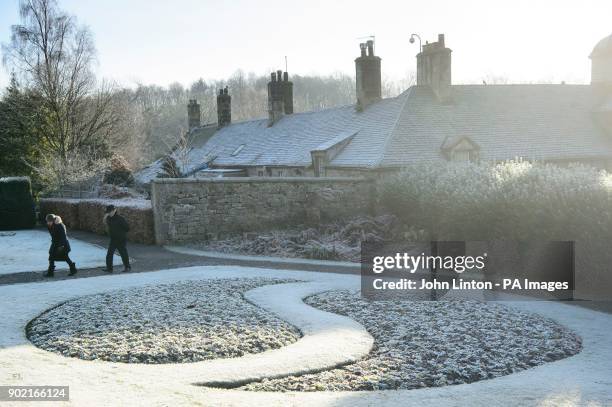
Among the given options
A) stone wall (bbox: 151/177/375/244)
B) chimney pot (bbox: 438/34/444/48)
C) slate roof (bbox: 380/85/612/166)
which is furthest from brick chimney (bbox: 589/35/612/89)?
stone wall (bbox: 151/177/375/244)

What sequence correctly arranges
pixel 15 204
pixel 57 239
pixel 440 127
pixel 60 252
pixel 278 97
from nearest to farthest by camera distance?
pixel 57 239
pixel 60 252
pixel 440 127
pixel 15 204
pixel 278 97

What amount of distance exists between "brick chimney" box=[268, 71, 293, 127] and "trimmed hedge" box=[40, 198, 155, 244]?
14.9 m

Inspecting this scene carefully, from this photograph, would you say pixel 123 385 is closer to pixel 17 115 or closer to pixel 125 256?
pixel 125 256

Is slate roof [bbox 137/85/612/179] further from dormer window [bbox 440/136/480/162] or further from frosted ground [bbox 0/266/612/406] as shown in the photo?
frosted ground [bbox 0/266/612/406]

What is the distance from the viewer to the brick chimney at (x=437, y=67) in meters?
26.7

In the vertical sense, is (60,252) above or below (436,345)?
above

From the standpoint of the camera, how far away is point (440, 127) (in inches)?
1017

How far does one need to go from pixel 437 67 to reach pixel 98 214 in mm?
16887

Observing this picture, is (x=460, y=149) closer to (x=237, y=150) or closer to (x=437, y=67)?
(x=437, y=67)

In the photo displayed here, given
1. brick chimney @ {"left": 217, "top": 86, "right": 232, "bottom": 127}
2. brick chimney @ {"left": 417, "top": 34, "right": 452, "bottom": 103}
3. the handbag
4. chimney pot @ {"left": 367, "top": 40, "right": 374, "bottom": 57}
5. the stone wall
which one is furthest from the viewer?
brick chimney @ {"left": 217, "top": 86, "right": 232, "bottom": 127}

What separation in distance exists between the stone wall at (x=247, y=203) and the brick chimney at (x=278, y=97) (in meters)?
16.5

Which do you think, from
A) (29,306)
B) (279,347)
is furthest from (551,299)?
(29,306)

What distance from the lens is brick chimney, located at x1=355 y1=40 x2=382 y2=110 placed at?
1137 inches

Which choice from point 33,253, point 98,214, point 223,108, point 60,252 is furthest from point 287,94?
point 60,252
